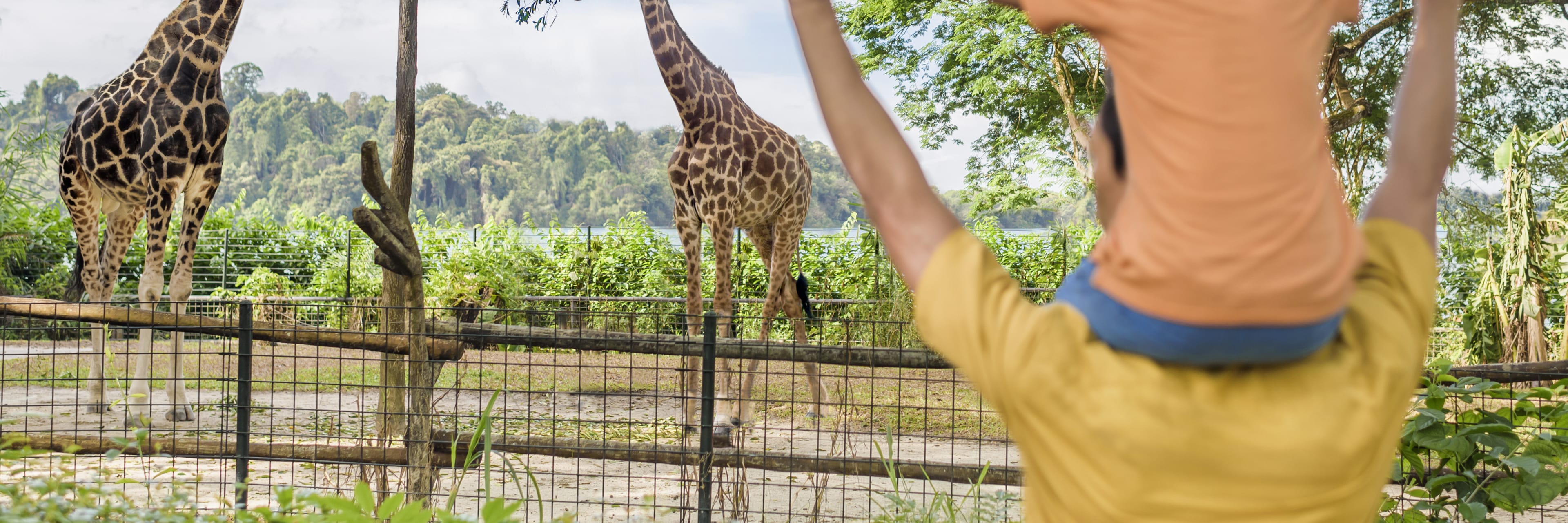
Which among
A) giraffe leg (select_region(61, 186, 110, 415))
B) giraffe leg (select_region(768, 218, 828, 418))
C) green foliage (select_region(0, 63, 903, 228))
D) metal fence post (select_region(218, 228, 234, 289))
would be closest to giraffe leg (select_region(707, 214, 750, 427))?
giraffe leg (select_region(768, 218, 828, 418))

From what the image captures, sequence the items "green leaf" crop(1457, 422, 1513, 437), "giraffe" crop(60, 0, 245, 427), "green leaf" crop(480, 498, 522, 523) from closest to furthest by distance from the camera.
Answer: "green leaf" crop(480, 498, 522, 523)
"green leaf" crop(1457, 422, 1513, 437)
"giraffe" crop(60, 0, 245, 427)

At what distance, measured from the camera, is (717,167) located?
14.6 feet

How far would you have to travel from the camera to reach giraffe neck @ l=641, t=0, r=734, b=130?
438 centimetres

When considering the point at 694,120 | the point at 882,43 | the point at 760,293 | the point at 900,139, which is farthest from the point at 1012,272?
the point at 900,139

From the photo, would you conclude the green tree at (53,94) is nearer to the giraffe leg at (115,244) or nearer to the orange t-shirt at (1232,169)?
the giraffe leg at (115,244)

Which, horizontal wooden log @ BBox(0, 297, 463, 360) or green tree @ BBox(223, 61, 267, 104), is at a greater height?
green tree @ BBox(223, 61, 267, 104)

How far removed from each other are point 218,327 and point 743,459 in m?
1.92

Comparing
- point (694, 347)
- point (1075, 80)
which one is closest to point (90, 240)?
point (694, 347)

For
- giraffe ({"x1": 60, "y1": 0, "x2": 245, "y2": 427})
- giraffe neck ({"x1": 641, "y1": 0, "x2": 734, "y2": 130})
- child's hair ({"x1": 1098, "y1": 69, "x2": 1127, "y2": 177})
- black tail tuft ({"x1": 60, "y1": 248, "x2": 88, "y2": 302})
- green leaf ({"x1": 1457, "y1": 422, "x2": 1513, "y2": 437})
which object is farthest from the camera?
black tail tuft ({"x1": 60, "y1": 248, "x2": 88, "y2": 302})

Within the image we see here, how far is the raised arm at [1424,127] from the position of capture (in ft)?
2.38

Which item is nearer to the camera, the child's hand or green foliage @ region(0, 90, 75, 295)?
the child's hand

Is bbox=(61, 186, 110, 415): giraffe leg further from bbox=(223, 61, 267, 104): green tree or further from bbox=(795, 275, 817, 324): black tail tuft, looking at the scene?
bbox=(223, 61, 267, 104): green tree

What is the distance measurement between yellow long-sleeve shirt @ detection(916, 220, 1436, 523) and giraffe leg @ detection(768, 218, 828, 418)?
4.19m

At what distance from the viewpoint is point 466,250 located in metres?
9.86
